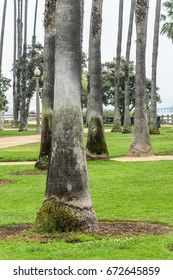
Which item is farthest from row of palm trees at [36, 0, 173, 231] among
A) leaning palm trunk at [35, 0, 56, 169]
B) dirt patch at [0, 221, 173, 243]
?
leaning palm trunk at [35, 0, 56, 169]

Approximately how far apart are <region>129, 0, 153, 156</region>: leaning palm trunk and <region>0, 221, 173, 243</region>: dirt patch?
47.4 feet

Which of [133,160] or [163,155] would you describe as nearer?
[133,160]

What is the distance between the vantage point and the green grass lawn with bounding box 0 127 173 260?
29.6ft

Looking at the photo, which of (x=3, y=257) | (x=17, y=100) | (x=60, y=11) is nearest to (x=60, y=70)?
(x=60, y=11)

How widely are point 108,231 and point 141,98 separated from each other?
53.0ft

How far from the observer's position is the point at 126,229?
35.7 feet

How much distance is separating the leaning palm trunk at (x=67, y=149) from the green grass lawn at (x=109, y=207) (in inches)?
18.1

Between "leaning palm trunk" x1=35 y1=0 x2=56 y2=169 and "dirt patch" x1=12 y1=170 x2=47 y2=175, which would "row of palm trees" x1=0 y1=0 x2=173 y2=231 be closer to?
"dirt patch" x1=12 y1=170 x2=47 y2=175

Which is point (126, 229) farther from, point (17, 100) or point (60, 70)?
point (17, 100)

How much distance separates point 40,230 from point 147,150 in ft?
51.0

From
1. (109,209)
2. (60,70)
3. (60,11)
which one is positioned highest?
(60,11)

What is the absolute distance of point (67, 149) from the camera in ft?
34.8

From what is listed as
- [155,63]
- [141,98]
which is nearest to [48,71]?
[141,98]

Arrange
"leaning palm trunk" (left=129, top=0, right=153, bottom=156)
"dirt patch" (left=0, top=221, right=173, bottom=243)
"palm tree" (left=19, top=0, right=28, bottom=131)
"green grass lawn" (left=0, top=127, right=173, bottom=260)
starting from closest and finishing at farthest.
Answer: "green grass lawn" (left=0, top=127, right=173, bottom=260)
"dirt patch" (left=0, top=221, right=173, bottom=243)
"leaning palm trunk" (left=129, top=0, right=153, bottom=156)
"palm tree" (left=19, top=0, right=28, bottom=131)
